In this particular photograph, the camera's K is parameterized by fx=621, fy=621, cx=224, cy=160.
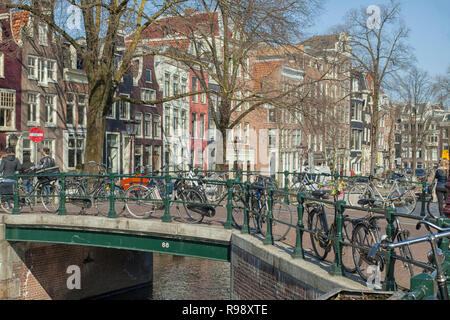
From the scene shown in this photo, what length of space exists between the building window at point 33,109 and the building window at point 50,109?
0.71 m

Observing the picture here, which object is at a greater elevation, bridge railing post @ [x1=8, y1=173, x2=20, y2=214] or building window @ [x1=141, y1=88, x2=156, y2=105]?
building window @ [x1=141, y1=88, x2=156, y2=105]

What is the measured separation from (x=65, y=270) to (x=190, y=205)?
6.44 metres

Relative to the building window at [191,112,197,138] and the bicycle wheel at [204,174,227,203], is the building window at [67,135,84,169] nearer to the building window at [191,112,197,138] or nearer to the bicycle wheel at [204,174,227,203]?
the building window at [191,112,197,138]

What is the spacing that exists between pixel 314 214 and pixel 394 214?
258 centimetres

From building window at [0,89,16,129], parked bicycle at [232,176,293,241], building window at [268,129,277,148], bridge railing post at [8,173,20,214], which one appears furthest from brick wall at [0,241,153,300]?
building window at [268,129,277,148]

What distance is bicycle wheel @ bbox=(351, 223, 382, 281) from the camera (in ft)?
23.1

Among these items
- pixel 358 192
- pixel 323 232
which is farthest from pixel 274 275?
pixel 358 192

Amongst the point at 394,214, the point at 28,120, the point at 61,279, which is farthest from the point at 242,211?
the point at 28,120

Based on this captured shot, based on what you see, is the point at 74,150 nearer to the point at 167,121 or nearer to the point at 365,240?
the point at 167,121

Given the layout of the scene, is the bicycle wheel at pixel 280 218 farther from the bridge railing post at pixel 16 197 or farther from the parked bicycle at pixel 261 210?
the bridge railing post at pixel 16 197

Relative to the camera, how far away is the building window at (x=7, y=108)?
28656 mm

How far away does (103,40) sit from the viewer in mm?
17781

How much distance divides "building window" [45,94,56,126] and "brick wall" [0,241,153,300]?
13276 mm

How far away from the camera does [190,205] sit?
12523mm
